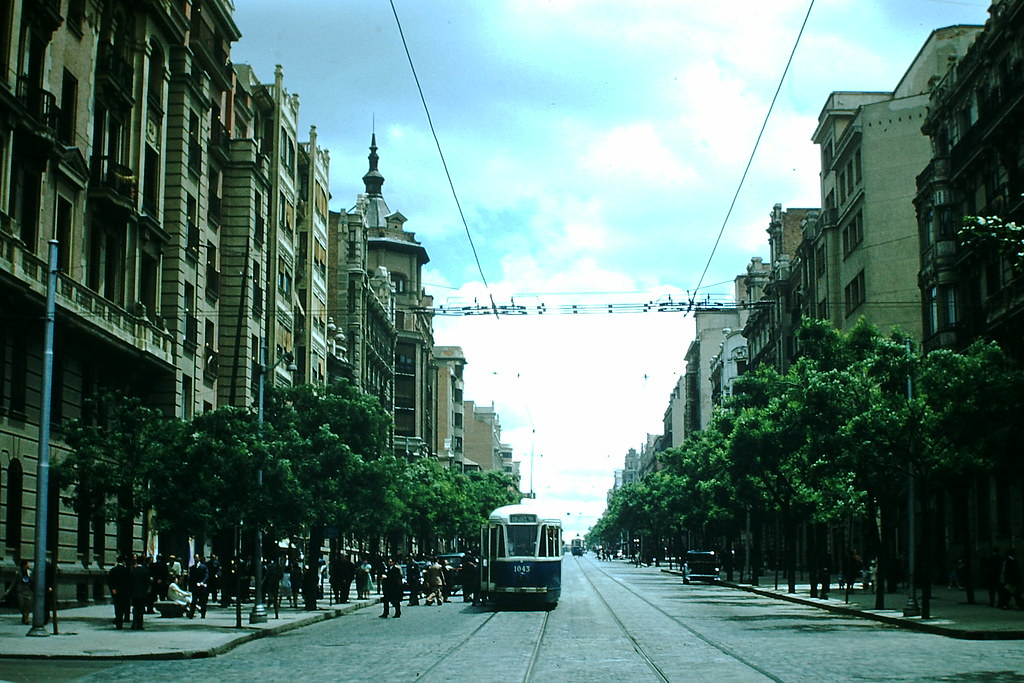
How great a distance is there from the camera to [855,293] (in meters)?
70.1

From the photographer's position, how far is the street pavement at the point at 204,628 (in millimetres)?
23469

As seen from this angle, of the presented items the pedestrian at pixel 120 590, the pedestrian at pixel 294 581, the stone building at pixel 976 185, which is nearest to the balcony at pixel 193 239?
the pedestrian at pixel 294 581

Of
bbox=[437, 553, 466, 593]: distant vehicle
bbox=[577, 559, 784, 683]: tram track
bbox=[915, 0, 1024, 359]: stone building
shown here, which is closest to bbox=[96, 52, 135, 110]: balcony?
bbox=[577, 559, 784, 683]: tram track

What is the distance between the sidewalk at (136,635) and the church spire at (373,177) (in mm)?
105461

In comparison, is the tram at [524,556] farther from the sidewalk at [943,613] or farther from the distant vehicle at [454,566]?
the distant vehicle at [454,566]

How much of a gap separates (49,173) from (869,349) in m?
27.8

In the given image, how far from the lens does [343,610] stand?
43.0 m

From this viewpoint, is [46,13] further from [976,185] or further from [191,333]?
[976,185]

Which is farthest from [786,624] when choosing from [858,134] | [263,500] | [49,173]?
[858,134]

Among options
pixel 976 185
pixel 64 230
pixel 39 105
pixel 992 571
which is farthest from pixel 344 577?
pixel 976 185

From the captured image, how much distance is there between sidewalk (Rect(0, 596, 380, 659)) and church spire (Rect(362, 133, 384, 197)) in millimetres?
105461

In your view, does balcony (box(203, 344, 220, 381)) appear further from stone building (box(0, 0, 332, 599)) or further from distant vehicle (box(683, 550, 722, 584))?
distant vehicle (box(683, 550, 722, 584))

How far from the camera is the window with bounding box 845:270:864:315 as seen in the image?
68.6 meters

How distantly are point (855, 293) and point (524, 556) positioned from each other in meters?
34.6
